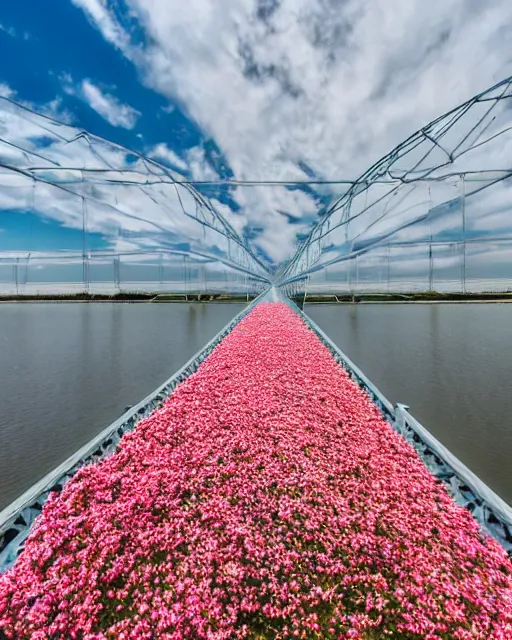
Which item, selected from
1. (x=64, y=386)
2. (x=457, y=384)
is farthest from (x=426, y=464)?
(x=64, y=386)

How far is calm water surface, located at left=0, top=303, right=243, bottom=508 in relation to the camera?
1533 mm

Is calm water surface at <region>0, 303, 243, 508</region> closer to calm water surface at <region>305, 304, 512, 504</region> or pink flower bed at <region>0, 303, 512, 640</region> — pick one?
pink flower bed at <region>0, 303, 512, 640</region>

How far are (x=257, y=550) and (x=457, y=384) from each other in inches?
102

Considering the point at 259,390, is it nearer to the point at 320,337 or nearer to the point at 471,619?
the point at 471,619

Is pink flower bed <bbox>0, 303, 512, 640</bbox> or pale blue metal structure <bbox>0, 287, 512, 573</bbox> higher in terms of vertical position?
pale blue metal structure <bbox>0, 287, 512, 573</bbox>

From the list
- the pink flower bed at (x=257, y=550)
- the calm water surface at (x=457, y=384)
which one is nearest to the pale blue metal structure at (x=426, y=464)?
the pink flower bed at (x=257, y=550)

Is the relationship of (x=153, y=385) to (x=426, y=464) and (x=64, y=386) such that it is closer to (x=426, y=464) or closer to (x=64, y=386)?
(x=64, y=386)

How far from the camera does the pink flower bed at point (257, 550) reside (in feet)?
2.25

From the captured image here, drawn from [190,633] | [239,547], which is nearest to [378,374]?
[239,547]

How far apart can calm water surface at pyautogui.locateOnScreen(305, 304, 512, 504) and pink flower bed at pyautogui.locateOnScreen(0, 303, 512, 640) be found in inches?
17.2

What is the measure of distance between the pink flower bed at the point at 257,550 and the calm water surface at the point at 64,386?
0.47 meters

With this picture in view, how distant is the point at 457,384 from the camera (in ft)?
8.68

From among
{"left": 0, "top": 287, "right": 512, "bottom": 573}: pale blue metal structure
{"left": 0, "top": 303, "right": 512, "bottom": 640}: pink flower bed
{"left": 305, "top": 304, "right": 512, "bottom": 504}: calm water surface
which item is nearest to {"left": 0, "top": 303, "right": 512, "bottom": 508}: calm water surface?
{"left": 305, "top": 304, "right": 512, "bottom": 504}: calm water surface

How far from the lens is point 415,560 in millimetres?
844
